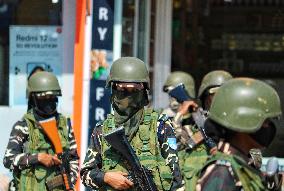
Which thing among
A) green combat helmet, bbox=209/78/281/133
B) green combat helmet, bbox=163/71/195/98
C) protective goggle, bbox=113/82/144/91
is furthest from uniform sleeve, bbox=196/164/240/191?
green combat helmet, bbox=163/71/195/98

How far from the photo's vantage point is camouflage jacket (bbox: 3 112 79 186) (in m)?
5.61

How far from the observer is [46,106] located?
5.87 metres

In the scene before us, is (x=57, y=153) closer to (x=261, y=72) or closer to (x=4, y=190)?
(x=4, y=190)

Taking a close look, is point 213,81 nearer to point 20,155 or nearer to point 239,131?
point 20,155

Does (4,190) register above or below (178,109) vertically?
below

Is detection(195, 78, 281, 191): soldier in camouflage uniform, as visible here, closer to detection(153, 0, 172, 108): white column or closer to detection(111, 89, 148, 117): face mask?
detection(111, 89, 148, 117): face mask

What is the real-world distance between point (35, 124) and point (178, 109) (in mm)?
1285

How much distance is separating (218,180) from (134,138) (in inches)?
64.5

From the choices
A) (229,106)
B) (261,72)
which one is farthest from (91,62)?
(229,106)

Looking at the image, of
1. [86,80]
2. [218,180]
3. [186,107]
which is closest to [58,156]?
[186,107]

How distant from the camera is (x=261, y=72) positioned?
31.1 ft

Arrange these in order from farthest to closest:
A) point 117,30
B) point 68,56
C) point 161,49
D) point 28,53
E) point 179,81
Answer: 1. point 161,49
2. point 28,53
3. point 68,56
4. point 117,30
5. point 179,81

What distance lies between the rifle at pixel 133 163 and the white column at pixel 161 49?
4.72 metres

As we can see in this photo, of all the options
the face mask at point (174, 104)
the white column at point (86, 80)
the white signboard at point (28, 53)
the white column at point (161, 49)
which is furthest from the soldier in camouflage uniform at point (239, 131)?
the white column at point (161, 49)
